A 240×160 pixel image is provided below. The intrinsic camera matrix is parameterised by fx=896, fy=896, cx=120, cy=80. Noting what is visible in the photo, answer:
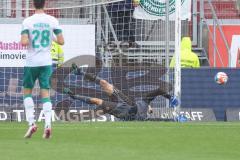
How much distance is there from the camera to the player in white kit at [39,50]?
538 inches

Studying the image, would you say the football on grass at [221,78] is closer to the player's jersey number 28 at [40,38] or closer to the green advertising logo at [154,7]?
the green advertising logo at [154,7]

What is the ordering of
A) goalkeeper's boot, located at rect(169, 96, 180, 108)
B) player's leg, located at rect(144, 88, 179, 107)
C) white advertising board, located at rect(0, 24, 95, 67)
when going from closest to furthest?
goalkeeper's boot, located at rect(169, 96, 180, 108), player's leg, located at rect(144, 88, 179, 107), white advertising board, located at rect(0, 24, 95, 67)

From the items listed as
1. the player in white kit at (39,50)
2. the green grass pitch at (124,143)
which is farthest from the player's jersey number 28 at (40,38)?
the green grass pitch at (124,143)

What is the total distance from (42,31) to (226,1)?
17.7 metres

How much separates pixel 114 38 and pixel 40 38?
41.2ft

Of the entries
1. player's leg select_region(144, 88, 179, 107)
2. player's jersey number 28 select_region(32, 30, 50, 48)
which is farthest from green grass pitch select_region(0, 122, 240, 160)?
player's leg select_region(144, 88, 179, 107)

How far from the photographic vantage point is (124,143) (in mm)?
13141

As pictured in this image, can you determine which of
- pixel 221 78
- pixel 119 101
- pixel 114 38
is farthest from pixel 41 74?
pixel 114 38

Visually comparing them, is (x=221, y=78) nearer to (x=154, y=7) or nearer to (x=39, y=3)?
(x=154, y=7)

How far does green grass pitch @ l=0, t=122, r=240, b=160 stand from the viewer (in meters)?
11.2

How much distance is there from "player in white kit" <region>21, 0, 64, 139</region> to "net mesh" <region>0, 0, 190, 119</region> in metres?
8.96

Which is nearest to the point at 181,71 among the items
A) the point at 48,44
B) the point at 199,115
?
the point at 199,115

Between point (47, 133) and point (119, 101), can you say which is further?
point (119, 101)

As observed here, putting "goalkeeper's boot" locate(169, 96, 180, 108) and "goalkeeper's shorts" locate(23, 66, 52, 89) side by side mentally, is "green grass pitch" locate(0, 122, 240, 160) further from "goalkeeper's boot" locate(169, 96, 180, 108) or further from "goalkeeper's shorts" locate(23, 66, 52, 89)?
"goalkeeper's boot" locate(169, 96, 180, 108)
